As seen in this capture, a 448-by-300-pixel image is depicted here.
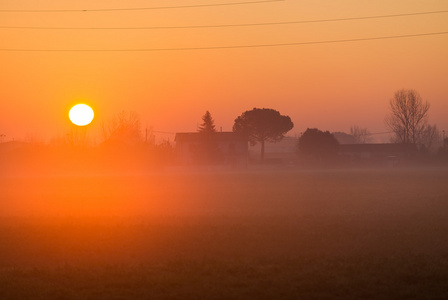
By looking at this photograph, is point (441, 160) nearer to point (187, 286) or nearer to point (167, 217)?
point (167, 217)

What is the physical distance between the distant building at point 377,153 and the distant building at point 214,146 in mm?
20682

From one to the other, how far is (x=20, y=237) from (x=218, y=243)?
23.6 feet

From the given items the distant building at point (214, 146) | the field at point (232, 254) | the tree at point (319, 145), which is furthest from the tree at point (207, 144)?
the field at point (232, 254)

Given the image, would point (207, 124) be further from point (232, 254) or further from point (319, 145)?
point (232, 254)

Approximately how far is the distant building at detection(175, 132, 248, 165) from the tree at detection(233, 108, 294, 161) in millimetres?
6649

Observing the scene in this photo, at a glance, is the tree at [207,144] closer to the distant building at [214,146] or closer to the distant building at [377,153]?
the distant building at [214,146]

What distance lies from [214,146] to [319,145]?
20.5m

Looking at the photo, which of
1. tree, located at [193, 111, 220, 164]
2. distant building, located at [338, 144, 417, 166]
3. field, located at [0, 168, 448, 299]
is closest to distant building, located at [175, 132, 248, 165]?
tree, located at [193, 111, 220, 164]

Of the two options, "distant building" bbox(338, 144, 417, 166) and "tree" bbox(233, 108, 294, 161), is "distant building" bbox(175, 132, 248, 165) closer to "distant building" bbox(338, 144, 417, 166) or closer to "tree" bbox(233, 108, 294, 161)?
"tree" bbox(233, 108, 294, 161)

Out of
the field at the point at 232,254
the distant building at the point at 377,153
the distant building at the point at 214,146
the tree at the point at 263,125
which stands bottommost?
the field at the point at 232,254

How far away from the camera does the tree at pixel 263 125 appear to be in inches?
4970

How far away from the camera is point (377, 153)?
12825 centimetres

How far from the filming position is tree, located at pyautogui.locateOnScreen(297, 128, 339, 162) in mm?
107250

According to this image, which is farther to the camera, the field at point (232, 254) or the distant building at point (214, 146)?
the distant building at point (214, 146)
